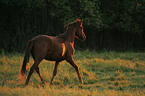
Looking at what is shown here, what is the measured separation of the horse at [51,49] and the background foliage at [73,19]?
9.98m

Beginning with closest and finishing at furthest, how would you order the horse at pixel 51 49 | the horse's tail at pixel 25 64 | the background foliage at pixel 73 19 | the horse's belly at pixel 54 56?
the horse's tail at pixel 25 64 → the horse at pixel 51 49 → the horse's belly at pixel 54 56 → the background foliage at pixel 73 19

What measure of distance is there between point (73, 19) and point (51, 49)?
11.8m

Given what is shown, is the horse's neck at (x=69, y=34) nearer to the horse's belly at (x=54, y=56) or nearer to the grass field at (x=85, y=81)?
the horse's belly at (x=54, y=56)

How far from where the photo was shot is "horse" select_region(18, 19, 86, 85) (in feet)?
20.8

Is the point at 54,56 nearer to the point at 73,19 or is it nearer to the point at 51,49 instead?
the point at 51,49

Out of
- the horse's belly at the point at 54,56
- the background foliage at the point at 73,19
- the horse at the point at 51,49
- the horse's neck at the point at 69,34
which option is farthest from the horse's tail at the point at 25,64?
the background foliage at the point at 73,19

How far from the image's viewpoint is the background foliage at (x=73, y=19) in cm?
1821

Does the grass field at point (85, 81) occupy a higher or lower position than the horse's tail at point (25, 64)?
lower

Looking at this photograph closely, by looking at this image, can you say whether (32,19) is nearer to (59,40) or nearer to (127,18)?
(127,18)

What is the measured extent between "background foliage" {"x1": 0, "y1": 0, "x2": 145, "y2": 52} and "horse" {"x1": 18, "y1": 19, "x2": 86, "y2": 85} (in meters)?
9.98

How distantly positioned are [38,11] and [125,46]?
10.8 m

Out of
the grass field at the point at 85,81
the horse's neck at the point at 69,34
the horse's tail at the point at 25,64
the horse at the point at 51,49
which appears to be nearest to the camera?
the grass field at the point at 85,81

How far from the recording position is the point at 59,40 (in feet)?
24.1

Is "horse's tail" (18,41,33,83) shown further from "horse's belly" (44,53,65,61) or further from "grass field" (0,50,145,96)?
"horse's belly" (44,53,65,61)
